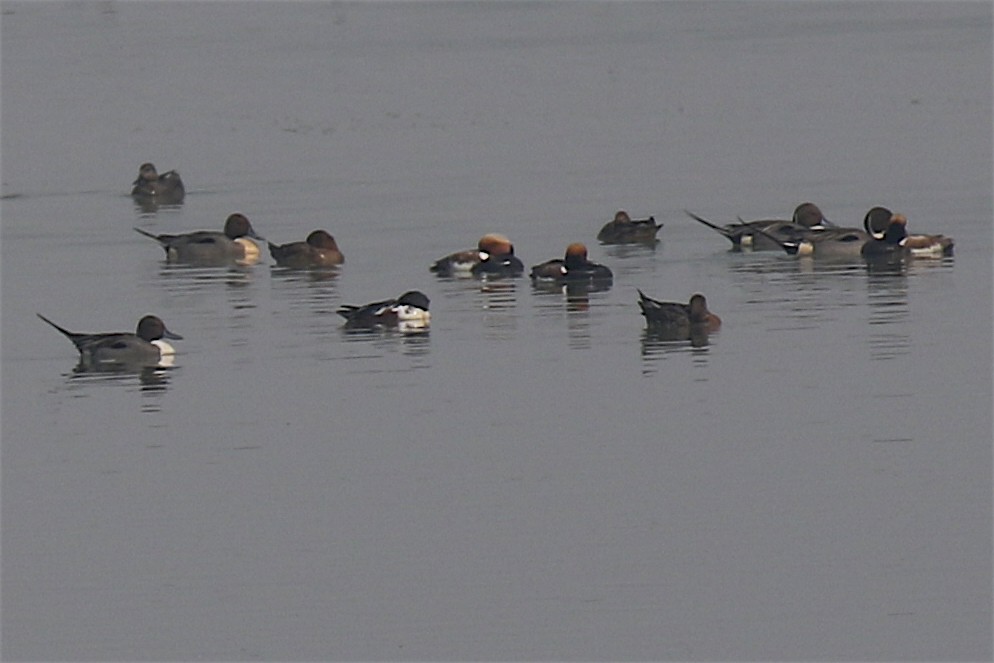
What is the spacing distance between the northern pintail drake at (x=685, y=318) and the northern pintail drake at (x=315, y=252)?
20.1ft

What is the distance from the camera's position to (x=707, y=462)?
17344 mm

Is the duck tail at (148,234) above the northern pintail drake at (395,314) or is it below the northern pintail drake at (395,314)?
above

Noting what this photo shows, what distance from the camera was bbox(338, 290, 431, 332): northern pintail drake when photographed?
23703 millimetres

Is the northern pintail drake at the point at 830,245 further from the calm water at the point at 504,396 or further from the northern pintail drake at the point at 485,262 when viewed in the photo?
the northern pintail drake at the point at 485,262

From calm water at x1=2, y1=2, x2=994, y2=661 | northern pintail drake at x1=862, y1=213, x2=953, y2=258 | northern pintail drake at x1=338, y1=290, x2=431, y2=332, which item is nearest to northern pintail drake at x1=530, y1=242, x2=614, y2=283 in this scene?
calm water at x1=2, y1=2, x2=994, y2=661

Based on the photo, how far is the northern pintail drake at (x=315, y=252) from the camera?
28328 millimetres

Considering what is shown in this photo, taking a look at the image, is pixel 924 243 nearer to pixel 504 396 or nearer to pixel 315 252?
pixel 315 252

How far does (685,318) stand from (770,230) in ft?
20.7

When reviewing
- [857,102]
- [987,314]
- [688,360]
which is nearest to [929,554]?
[688,360]

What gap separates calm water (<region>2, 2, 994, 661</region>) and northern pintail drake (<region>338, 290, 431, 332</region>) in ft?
0.91

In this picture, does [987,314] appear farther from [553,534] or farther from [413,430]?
[553,534]

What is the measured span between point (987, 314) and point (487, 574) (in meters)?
9.96

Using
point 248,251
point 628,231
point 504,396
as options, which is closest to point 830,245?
point 628,231

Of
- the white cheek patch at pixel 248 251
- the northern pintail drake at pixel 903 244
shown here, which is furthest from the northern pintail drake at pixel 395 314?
the northern pintail drake at pixel 903 244
